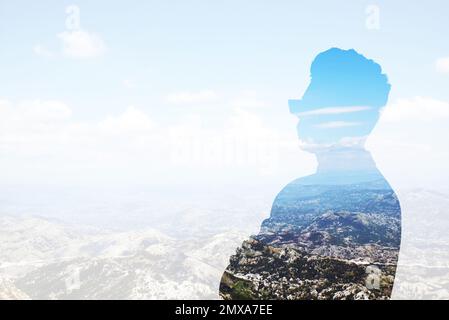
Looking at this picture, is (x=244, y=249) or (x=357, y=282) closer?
(x=357, y=282)

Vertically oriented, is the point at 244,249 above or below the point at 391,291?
above

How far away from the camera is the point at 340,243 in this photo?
293 inches
